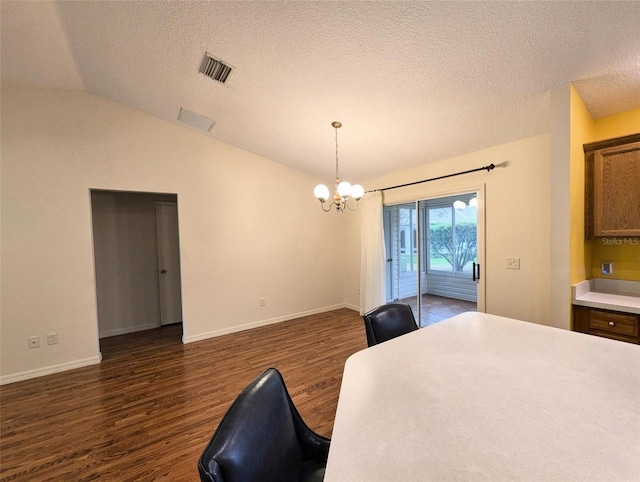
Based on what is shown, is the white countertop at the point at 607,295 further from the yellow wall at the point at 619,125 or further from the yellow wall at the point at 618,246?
the yellow wall at the point at 619,125

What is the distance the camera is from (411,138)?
3180 millimetres

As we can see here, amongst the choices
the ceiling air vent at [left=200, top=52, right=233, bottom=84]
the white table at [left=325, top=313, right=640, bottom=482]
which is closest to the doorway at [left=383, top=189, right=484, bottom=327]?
the ceiling air vent at [left=200, top=52, right=233, bottom=84]

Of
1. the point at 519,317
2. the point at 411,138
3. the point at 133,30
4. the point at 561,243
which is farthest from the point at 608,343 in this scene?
the point at 133,30

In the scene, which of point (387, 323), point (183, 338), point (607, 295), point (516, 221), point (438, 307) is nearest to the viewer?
point (387, 323)

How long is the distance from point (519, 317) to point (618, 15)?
2586 millimetres

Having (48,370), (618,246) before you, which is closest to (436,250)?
(618,246)

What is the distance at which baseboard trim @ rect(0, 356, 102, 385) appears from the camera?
2.81m

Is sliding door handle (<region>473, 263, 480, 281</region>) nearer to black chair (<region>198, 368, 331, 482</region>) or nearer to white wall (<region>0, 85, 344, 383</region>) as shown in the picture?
white wall (<region>0, 85, 344, 383</region>)

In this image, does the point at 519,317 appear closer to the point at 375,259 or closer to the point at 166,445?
the point at 375,259

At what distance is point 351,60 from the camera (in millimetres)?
2109

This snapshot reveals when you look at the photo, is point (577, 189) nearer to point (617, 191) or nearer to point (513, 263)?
point (617, 191)

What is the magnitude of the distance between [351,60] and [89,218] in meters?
3.40

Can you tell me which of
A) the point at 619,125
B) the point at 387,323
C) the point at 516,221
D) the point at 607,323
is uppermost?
the point at 619,125

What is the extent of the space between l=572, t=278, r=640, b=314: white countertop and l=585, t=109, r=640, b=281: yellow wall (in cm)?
7
